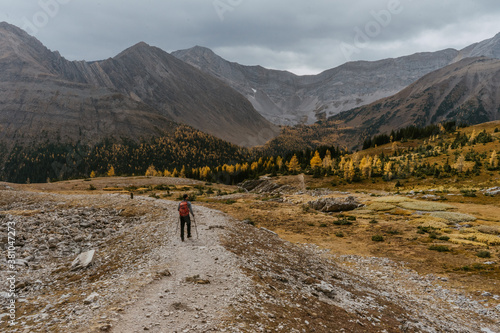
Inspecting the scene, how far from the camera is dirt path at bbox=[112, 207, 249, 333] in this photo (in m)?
6.94

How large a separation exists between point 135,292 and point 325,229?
87.6 ft

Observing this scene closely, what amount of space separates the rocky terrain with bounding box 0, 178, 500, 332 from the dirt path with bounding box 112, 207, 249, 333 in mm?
36

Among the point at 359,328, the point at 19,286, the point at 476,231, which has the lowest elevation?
the point at 476,231

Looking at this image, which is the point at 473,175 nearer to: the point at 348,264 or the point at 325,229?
the point at 325,229

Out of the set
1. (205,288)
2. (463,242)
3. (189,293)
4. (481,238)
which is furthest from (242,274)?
(481,238)

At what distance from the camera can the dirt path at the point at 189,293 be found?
6.94m

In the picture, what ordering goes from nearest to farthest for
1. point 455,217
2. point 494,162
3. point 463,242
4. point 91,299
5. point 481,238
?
point 91,299 < point 463,242 < point 481,238 < point 455,217 < point 494,162

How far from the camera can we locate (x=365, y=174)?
9038cm

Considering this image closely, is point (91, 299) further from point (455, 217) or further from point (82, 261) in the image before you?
point (455, 217)

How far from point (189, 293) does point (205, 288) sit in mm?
662

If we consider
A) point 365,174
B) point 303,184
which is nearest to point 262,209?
point 303,184

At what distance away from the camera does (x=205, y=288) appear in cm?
930

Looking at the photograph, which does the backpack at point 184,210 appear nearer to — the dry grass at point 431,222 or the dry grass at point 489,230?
the dry grass at point 431,222

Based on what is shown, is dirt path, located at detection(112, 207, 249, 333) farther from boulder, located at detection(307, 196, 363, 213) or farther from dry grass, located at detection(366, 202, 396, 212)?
dry grass, located at detection(366, 202, 396, 212)
